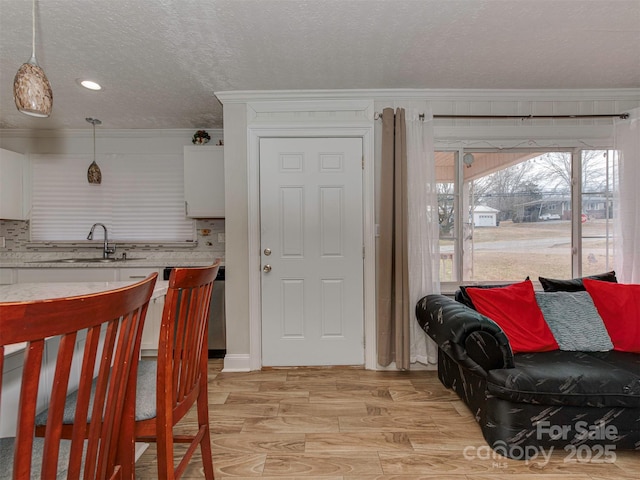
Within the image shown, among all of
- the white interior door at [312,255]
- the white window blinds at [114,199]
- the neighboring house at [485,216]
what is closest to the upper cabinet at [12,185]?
the white window blinds at [114,199]

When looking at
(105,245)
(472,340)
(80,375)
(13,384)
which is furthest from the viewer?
(105,245)

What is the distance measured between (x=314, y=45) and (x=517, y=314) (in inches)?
90.5

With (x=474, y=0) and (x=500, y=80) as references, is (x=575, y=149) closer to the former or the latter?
(x=500, y=80)

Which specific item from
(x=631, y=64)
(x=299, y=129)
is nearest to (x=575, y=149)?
(x=631, y=64)

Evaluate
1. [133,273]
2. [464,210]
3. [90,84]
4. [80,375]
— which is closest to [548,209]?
[464,210]

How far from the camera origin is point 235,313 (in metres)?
2.78

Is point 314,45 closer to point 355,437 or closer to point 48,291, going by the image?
point 48,291

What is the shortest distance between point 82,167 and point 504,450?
472 centimetres

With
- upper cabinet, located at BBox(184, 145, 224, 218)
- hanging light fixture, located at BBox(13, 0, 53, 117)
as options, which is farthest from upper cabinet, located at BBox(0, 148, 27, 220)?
hanging light fixture, located at BBox(13, 0, 53, 117)

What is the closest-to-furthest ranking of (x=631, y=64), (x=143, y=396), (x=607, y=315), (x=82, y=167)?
(x=143, y=396), (x=607, y=315), (x=631, y=64), (x=82, y=167)

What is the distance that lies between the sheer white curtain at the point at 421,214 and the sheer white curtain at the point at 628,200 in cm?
162

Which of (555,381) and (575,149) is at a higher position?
(575,149)

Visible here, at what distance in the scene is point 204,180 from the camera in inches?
130

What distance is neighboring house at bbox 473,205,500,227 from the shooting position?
2.90m
